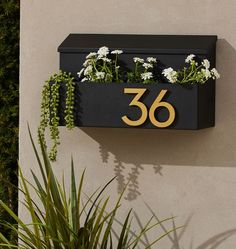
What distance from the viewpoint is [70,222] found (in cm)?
374

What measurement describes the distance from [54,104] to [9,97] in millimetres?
1282

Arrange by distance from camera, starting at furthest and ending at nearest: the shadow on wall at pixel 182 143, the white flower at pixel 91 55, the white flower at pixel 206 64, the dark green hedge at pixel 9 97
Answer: the dark green hedge at pixel 9 97
the shadow on wall at pixel 182 143
the white flower at pixel 91 55
the white flower at pixel 206 64

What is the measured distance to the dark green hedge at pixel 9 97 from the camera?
4.86 meters

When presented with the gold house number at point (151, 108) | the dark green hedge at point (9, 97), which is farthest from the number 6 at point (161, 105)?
the dark green hedge at point (9, 97)

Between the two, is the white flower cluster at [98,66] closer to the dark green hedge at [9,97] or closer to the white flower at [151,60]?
the white flower at [151,60]

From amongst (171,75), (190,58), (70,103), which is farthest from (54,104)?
(190,58)

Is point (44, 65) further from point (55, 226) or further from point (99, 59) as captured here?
point (55, 226)

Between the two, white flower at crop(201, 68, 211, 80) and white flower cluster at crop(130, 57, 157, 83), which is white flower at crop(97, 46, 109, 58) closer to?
white flower cluster at crop(130, 57, 157, 83)

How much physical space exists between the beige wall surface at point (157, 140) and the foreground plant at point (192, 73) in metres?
0.22

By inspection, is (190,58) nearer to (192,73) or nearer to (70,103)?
(192,73)

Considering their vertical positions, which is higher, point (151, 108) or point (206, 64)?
point (206, 64)

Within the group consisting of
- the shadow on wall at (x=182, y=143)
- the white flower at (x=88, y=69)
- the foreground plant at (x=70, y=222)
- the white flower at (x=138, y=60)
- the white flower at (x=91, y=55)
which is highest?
the white flower at (x=91, y=55)

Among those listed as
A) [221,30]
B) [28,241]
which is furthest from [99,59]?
[28,241]

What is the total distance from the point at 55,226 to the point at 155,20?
1.15m
